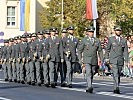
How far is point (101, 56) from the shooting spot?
1766 cm

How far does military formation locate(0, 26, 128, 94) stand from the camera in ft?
57.2

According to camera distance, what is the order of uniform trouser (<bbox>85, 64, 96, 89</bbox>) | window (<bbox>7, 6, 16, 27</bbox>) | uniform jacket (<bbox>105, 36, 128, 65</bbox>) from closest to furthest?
1. uniform jacket (<bbox>105, 36, 128, 65</bbox>)
2. uniform trouser (<bbox>85, 64, 96, 89</bbox>)
3. window (<bbox>7, 6, 16, 27</bbox>)

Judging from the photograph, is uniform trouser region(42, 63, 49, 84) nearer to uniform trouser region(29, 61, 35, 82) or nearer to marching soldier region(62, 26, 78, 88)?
marching soldier region(62, 26, 78, 88)

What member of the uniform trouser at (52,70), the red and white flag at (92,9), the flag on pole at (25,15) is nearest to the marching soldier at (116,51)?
the uniform trouser at (52,70)

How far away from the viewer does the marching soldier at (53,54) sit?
20609mm

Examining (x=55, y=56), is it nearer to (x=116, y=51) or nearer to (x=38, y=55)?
(x=38, y=55)

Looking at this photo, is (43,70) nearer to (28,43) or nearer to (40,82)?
(40,82)

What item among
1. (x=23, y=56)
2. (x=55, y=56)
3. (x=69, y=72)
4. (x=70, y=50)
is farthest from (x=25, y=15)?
(x=69, y=72)

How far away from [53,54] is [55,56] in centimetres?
14

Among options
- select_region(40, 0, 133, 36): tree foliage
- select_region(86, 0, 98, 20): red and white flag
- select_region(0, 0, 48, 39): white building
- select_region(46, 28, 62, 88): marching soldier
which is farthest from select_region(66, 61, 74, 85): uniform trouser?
select_region(0, 0, 48, 39): white building

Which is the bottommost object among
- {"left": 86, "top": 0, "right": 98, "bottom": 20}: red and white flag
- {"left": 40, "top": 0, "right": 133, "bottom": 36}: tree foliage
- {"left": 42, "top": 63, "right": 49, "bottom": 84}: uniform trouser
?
{"left": 42, "top": 63, "right": 49, "bottom": 84}: uniform trouser

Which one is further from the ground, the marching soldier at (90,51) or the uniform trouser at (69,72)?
the marching soldier at (90,51)

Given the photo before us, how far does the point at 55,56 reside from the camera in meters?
20.6

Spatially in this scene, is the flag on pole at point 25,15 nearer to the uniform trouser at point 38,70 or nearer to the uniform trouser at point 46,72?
the uniform trouser at point 38,70
